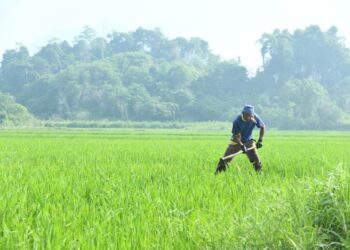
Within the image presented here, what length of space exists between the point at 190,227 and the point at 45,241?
32.8 inches

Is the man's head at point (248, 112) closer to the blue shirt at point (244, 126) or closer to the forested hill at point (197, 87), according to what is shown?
the blue shirt at point (244, 126)

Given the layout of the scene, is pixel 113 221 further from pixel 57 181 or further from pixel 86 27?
pixel 86 27

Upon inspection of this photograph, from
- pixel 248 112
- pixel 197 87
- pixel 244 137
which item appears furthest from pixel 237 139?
pixel 197 87

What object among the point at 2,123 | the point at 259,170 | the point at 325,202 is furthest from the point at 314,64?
the point at 325,202

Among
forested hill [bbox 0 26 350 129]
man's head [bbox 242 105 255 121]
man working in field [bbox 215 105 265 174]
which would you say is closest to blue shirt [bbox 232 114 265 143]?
man working in field [bbox 215 105 265 174]

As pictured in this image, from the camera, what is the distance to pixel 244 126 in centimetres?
678

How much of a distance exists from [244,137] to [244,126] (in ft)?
0.56

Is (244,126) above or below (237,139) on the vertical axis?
above

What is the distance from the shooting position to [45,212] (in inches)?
126

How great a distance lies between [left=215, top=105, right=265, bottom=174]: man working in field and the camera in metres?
6.55

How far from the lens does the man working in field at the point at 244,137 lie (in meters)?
6.55

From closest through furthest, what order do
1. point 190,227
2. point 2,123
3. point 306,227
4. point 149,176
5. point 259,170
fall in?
point 306,227 < point 190,227 < point 149,176 < point 259,170 < point 2,123

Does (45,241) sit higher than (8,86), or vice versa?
(8,86)

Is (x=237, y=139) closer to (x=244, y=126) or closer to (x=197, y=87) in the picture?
(x=244, y=126)
